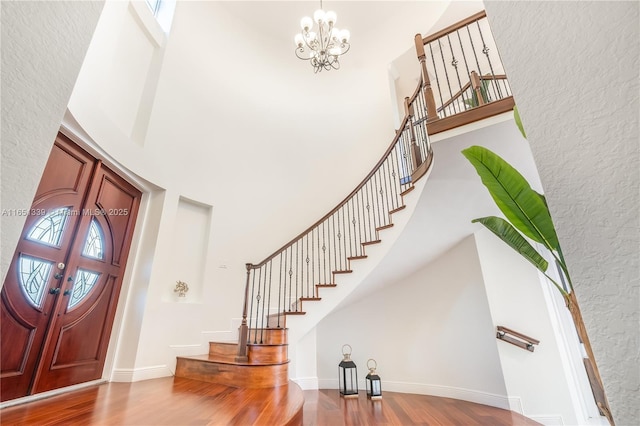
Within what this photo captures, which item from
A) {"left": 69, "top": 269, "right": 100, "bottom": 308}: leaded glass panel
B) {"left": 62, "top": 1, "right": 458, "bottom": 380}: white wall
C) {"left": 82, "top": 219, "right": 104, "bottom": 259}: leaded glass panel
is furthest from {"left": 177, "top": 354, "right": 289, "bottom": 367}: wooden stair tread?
{"left": 82, "top": 219, "right": 104, "bottom": 259}: leaded glass panel

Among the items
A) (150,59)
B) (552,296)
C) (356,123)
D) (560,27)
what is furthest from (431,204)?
(150,59)

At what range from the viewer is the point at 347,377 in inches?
146

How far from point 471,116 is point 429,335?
2826 mm

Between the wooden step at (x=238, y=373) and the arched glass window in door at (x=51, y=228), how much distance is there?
1.82 m

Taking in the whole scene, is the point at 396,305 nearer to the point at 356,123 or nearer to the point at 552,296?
the point at 552,296

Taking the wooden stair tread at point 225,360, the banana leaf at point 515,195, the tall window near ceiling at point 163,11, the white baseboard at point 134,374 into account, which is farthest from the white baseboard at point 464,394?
the tall window near ceiling at point 163,11

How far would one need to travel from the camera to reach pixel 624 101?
573 mm

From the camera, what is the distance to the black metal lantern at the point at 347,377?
3.40 metres

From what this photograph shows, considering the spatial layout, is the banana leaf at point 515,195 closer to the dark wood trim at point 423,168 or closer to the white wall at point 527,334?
the dark wood trim at point 423,168

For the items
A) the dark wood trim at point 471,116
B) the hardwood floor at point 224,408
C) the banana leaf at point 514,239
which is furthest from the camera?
the dark wood trim at point 471,116

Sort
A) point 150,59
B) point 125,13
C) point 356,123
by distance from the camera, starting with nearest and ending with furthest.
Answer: point 125,13, point 150,59, point 356,123

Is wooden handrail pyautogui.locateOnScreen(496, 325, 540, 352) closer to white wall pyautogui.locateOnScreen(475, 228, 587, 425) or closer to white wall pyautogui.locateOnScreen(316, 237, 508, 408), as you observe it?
white wall pyautogui.locateOnScreen(475, 228, 587, 425)

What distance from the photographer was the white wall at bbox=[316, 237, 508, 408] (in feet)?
10.6

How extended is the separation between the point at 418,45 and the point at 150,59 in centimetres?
334
